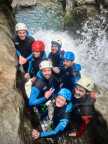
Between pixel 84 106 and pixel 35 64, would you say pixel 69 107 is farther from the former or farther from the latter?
pixel 35 64

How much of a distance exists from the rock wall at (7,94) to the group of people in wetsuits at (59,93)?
1.49ft

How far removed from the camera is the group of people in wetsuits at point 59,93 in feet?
21.9

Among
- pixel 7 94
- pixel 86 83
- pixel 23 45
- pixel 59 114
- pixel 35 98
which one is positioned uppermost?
pixel 7 94

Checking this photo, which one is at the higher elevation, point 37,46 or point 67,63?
point 37,46

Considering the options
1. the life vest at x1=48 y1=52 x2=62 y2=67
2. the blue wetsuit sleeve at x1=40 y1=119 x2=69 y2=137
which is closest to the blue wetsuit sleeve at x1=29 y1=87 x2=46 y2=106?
the blue wetsuit sleeve at x1=40 y1=119 x2=69 y2=137

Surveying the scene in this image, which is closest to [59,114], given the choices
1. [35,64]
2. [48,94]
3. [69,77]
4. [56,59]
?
[48,94]

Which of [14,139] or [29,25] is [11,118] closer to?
[14,139]

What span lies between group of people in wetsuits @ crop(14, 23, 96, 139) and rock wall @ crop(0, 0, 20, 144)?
1.49 ft

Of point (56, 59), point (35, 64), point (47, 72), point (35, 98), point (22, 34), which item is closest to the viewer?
point (35, 98)

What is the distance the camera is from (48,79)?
7156 millimetres

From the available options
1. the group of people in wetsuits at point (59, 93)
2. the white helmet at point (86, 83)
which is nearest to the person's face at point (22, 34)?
the group of people in wetsuits at point (59, 93)

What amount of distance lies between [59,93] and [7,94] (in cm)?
94

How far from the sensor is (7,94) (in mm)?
6078

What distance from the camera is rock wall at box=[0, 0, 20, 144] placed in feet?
17.7
